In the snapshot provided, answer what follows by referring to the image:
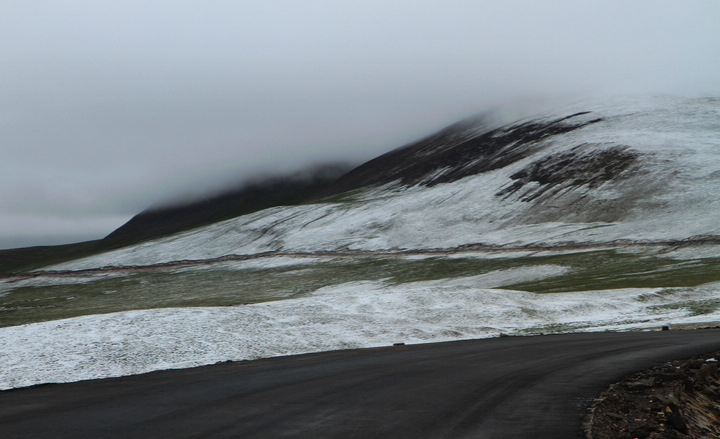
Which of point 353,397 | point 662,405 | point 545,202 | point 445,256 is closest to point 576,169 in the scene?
point 545,202

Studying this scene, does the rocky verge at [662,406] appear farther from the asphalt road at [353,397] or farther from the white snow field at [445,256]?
the white snow field at [445,256]

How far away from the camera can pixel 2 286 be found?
109 meters

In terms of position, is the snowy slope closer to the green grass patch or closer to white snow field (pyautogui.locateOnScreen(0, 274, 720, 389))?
the green grass patch

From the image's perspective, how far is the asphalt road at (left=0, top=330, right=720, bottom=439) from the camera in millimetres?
11906

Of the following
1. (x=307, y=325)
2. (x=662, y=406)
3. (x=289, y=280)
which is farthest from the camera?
(x=289, y=280)

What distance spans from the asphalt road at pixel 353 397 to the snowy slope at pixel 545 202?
281ft

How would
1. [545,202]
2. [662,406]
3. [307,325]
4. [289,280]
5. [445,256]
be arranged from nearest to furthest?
[662,406] < [307,325] < [289,280] < [445,256] < [545,202]

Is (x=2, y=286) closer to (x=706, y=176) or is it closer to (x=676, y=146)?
(x=706, y=176)

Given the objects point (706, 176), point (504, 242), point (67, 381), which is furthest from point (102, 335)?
point (706, 176)

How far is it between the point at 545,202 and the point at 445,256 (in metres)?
44.1

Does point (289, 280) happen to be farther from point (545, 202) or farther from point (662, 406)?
point (662, 406)

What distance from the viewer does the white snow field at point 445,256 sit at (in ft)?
82.1

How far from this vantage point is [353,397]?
14.8 metres

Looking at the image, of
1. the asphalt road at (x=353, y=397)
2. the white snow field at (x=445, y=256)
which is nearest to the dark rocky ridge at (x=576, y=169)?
the white snow field at (x=445, y=256)
